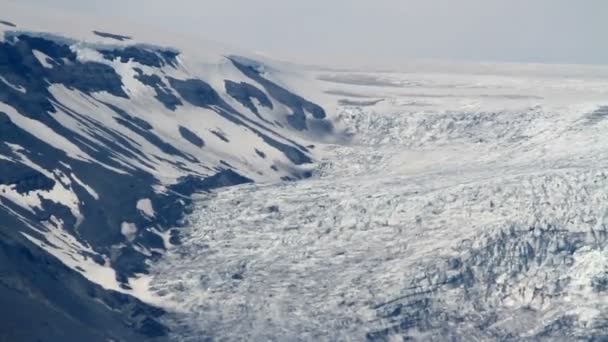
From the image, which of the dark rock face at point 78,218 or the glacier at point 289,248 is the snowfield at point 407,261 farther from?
the dark rock face at point 78,218

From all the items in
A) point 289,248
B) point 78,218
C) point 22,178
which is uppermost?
point 22,178

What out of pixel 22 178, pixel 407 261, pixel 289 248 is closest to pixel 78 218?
pixel 22 178

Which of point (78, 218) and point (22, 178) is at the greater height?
point (22, 178)

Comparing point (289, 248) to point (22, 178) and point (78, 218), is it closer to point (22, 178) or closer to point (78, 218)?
point (78, 218)

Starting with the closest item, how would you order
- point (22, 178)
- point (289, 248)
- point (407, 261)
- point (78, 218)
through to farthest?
1. point (407, 261)
2. point (78, 218)
3. point (289, 248)
4. point (22, 178)

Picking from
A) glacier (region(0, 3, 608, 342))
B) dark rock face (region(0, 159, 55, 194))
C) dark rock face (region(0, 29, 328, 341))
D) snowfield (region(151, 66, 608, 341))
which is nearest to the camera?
dark rock face (region(0, 29, 328, 341))

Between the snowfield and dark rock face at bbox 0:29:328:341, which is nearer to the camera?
dark rock face at bbox 0:29:328:341

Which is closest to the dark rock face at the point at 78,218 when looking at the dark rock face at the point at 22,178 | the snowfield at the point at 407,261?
the dark rock face at the point at 22,178

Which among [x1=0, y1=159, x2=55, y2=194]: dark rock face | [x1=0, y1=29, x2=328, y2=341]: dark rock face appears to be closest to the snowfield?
[x1=0, y1=29, x2=328, y2=341]: dark rock face

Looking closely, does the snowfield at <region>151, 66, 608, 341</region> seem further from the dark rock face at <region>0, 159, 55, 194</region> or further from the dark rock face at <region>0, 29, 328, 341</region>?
the dark rock face at <region>0, 159, 55, 194</region>

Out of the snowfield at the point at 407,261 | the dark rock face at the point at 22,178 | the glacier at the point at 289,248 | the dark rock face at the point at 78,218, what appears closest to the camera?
the dark rock face at the point at 78,218

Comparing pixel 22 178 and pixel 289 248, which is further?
pixel 22 178
